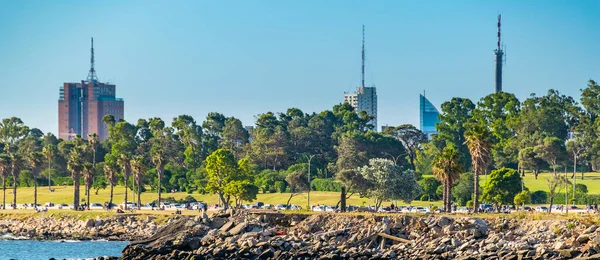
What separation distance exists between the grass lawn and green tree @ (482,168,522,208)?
14.0m

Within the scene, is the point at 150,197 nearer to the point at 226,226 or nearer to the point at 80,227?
the point at 80,227

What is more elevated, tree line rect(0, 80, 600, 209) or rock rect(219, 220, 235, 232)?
tree line rect(0, 80, 600, 209)

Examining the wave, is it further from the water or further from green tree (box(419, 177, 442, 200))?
green tree (box(419, 177, 442, 200))

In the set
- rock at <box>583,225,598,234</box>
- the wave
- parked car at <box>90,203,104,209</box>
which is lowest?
the wave

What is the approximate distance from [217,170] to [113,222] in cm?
1863

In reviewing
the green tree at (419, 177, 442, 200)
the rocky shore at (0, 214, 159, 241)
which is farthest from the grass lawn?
the rocky shore at (0, 214, 159, 241)

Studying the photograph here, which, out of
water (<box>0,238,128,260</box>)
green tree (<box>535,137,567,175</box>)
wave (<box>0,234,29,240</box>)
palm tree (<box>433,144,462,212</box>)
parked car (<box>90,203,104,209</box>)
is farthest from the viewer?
green tree (<box>535,137,567,175</box>)

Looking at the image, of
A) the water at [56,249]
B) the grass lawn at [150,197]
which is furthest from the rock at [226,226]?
the grass lawn at [150,197]

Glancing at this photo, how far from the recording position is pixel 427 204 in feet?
467

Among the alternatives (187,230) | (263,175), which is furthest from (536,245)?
(263,175)

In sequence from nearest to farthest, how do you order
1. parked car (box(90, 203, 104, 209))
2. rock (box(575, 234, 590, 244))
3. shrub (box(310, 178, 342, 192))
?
rock (box(575, 234, 590, 244)) → parked car (box(90, 203, 104, 209)) → shrub (box(310, 178, 342, 192))

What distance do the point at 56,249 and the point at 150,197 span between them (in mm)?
59634

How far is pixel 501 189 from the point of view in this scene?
129250mm

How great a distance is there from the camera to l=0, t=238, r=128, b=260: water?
92.8 metres
